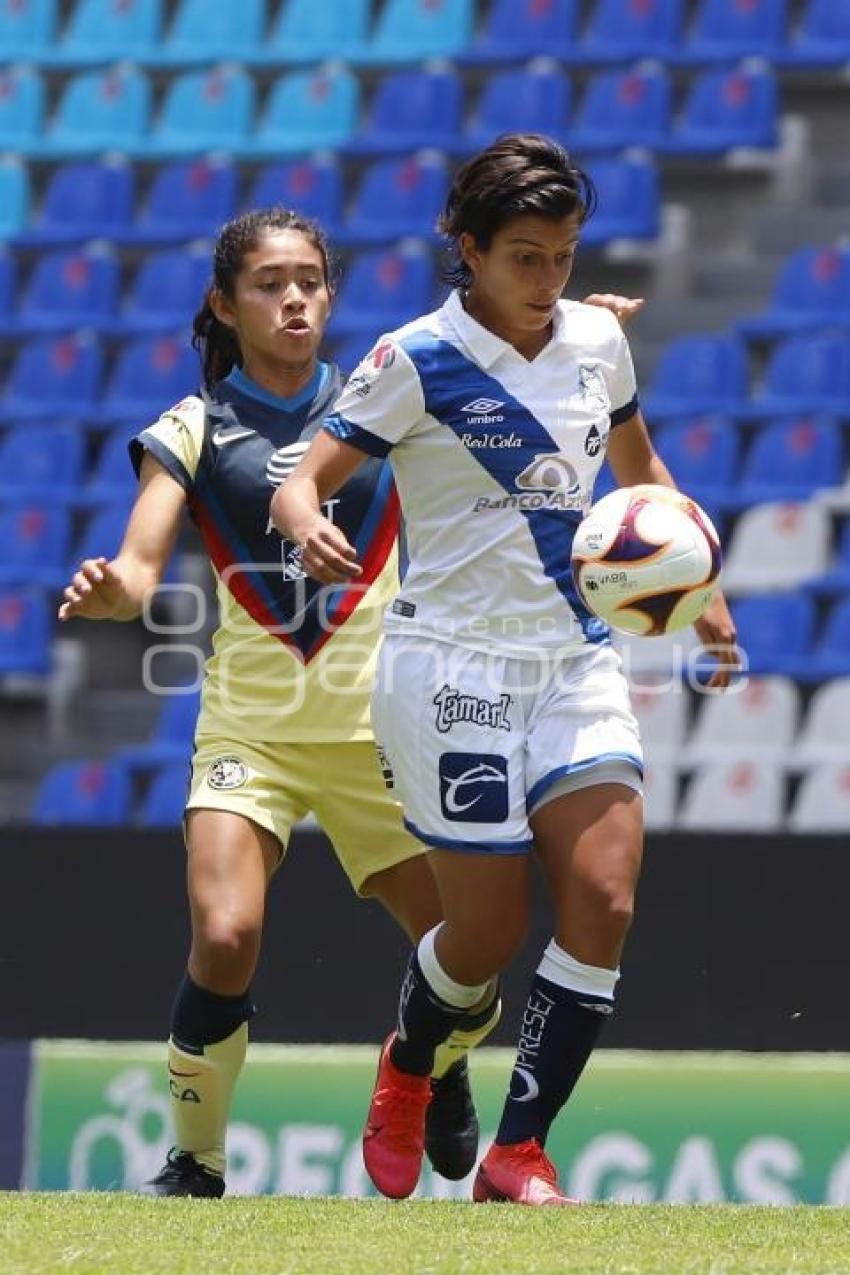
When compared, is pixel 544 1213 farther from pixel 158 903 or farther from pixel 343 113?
pixel 343 113

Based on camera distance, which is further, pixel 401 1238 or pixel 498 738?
pixel 498 738

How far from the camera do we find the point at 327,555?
427 cm

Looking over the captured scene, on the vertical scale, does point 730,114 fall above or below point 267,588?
above

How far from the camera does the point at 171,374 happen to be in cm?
1189

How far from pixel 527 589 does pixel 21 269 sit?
9.31 meters

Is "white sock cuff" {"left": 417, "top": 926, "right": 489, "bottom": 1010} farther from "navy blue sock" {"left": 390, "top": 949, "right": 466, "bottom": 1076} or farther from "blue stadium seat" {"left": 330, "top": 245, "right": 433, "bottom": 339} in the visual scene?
"blue stadium seat" {"left": 330, "top": 245, "right": 433, "bottom": 339}

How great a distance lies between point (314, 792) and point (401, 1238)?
4.38 feet

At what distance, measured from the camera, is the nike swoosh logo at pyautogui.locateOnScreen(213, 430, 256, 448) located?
509 centimetres

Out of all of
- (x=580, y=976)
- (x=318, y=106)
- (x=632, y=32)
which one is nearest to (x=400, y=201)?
(x=318, y=106)

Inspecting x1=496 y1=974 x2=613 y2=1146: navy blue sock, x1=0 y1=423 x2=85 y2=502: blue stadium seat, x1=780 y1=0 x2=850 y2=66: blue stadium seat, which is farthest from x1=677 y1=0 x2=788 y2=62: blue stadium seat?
x1=496 y1=974 x2=613 y2=1146: navy blue sock

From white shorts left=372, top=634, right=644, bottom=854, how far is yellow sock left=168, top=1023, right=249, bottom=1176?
2.43ft

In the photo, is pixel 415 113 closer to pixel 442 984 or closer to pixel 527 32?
pixel 527 32

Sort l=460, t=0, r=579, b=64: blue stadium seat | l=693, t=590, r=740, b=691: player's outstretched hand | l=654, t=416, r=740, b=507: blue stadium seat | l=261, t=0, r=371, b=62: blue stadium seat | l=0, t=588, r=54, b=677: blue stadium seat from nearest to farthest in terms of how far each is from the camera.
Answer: l=693, t=590, r=740, b=691: player's outstretched hand < l=654, t=416, r=740, b=507: blue stadium seat < l=0, t=588, r=54, b=677: blue stadium seat < l=460, t=0, r=579, b=64: blue stadium seat < l=261, t=0, r=371, b=62: blue stadium seat

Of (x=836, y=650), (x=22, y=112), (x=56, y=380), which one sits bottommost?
(x=836, y=650)
